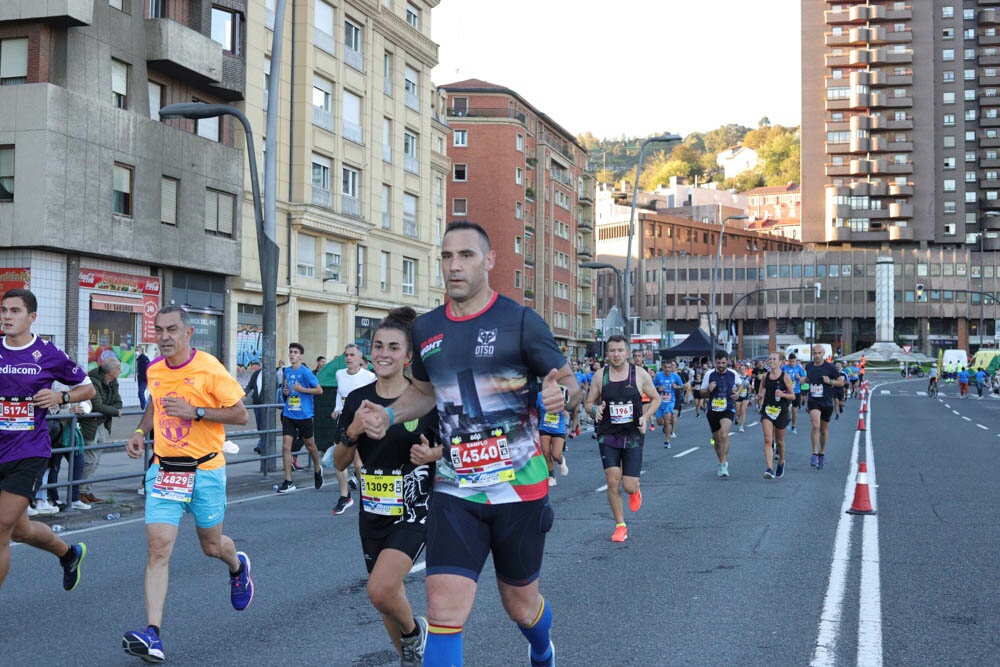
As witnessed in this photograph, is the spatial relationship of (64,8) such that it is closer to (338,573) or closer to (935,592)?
(338,573)

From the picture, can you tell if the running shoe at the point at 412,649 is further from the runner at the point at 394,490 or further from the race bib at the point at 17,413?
the race bib at the point at 17,413

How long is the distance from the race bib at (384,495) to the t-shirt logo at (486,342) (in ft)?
3.91

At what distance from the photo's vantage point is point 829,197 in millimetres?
110750

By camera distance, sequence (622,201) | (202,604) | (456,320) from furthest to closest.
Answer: (622,201) → (202,604) → (456,320)

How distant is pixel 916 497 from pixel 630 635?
8.32 metres

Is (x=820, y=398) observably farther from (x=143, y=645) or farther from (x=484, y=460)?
(x=484, y=460)

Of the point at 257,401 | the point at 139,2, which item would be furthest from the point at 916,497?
the point at 139,2

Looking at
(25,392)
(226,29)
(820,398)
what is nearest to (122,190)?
(226,29)

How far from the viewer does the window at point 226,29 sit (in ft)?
108

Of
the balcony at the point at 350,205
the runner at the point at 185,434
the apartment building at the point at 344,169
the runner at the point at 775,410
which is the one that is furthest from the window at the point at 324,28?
the runner at the point at 185,434

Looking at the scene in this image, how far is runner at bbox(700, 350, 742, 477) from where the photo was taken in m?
16.0

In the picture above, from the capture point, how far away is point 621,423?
34.0 feet

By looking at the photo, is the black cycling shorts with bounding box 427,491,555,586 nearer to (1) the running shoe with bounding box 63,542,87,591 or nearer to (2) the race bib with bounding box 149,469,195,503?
(2) the race bib with bounding box 149,469,195,503

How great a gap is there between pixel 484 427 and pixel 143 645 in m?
2.40
